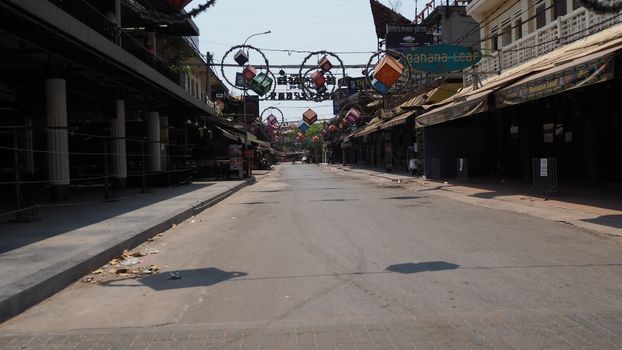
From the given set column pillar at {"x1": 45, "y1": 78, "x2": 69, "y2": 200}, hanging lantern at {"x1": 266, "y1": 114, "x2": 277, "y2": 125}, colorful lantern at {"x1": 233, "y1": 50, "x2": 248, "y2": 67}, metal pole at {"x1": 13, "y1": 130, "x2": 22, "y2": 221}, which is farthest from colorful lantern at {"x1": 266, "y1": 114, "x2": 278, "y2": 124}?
metal pole at {"x1": 13, "y1": 130, "x2": 22, "y2": 221}

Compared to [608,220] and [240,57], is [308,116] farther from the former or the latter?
[608,220]

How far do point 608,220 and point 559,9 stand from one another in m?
13.2

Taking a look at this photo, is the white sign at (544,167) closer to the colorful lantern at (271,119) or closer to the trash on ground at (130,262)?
the trash on ground at (130,262)

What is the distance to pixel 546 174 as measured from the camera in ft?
53.1

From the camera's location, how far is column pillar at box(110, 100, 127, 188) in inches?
858

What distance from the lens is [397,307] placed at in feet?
19.2

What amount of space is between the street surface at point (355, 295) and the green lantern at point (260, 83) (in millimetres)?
19440

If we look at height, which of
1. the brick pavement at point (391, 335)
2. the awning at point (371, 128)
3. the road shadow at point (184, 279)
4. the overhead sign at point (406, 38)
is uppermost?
the overhead sign at point (406, 38)

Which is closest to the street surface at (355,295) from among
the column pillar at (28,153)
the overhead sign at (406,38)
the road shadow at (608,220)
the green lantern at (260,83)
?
the road shadow at (608,220)

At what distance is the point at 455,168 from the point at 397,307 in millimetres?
22639

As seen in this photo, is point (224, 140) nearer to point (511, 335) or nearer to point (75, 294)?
point (75, 294)

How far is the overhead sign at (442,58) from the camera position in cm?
2159

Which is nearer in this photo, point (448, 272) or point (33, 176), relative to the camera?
point (448, 272)

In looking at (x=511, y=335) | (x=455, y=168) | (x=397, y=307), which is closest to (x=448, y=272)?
(x=397, y=307)
